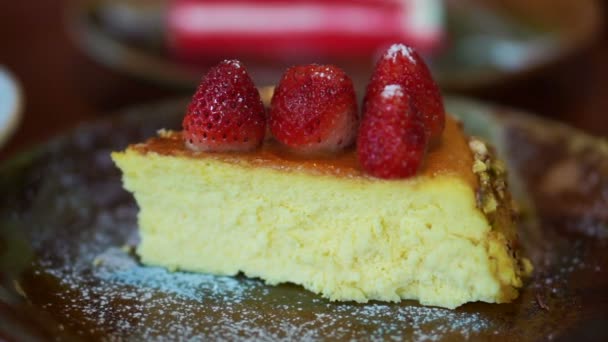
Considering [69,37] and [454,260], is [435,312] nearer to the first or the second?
[454,260]

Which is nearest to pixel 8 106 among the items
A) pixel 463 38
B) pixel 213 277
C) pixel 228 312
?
pixel 213 277

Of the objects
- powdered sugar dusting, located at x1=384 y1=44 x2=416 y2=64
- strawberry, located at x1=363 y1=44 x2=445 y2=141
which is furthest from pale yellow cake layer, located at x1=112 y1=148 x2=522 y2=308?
powdered sugar dusting, located at x1=384 y1=44 x2=416 y2=64

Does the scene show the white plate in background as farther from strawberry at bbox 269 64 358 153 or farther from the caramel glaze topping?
strawberry at bbox 269 64 358 153

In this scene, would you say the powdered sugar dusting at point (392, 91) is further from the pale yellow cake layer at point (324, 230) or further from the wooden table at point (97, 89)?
the wooden table at point (97, 89)

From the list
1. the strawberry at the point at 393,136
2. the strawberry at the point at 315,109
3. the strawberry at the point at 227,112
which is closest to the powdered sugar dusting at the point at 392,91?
the strawberry at the point at 393,136

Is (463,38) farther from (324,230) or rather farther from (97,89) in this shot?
(324,230)
